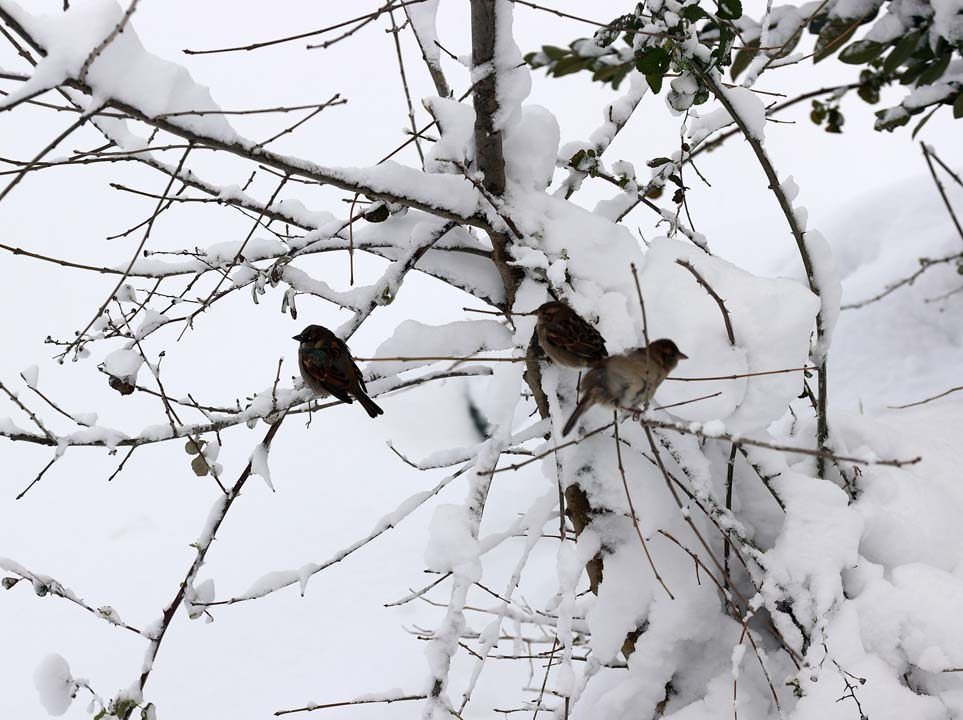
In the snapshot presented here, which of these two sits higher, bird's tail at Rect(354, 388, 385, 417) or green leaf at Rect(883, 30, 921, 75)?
green leaf at Rect(883, 30, 921, 75)

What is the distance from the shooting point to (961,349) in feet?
11.1

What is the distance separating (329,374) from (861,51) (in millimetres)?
1411

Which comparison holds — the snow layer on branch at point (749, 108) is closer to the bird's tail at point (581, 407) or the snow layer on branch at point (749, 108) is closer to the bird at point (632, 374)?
the bird at point (632, 374)

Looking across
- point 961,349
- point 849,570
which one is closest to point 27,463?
point 849,570

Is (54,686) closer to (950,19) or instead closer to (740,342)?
(740,342)

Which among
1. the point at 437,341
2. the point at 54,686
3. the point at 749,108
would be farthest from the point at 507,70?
the point at 54,686

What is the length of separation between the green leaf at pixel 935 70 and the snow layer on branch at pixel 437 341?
1116mm

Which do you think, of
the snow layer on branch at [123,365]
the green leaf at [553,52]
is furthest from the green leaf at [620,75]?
the snow layer on branch at [123,365]

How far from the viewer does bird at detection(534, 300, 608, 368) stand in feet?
4.71

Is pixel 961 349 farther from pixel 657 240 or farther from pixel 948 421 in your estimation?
pixel 657 240

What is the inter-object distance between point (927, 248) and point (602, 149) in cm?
253

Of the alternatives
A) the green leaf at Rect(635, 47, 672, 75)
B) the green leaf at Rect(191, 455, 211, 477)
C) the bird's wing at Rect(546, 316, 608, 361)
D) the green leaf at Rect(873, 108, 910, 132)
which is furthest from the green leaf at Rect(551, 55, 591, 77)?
the green leaf at Rect(191, 455, 211, 477)

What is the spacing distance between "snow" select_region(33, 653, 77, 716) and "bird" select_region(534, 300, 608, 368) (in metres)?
1.24

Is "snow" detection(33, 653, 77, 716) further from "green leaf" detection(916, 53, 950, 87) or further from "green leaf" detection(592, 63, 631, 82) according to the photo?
"green leaf" detection(916, 53, 950, 87)
